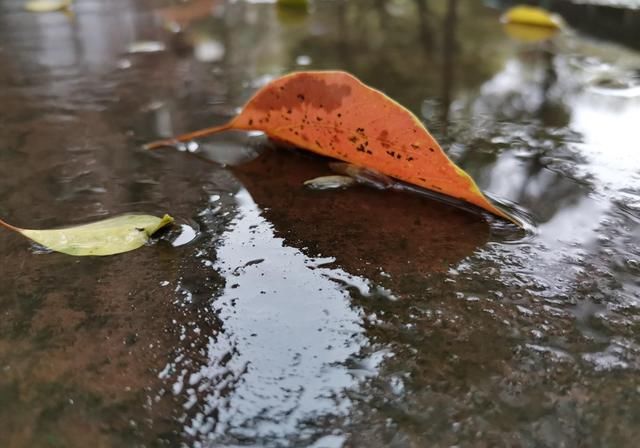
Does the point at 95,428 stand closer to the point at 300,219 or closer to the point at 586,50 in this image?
the point at 300,219

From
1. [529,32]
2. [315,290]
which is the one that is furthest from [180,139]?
[529,32]

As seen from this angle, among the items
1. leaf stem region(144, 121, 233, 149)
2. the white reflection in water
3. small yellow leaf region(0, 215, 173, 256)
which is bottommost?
the white reflection in water

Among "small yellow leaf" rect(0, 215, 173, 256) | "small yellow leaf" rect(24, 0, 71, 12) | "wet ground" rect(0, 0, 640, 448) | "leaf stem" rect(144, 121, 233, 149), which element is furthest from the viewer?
"small yellow leaf" rect(24, 0, 71, 12)

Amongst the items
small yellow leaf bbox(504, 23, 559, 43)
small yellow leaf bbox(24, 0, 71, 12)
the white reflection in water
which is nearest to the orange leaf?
the white reflection in water

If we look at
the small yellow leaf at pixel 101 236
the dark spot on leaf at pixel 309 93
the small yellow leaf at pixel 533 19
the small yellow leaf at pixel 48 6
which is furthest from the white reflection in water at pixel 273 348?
the small yellow leaf at pixel 48 6

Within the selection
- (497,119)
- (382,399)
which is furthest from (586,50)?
(382,399)

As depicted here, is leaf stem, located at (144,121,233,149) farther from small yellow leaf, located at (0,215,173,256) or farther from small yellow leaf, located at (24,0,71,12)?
small yellow leaf, located at (24,0,71,12)

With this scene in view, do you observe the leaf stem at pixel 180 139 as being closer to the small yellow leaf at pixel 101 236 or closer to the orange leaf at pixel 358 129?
the orange leaf at pixel 358 129

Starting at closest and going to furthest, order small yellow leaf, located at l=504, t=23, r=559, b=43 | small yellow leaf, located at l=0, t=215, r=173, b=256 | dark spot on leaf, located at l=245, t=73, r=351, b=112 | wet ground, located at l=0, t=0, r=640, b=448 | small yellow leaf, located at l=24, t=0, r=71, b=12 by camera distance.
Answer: wet ground, located at l=0, t=0, r=640, b=448 < small yellow leaf, located at l=0, t=215, r=173, b=256 < dark spot on leaf, located at l=245, t=73, r=351, b=112 < small yellow leaf, located at l=504, t=23, r=559, b=43 < small yellow leaf, located at l=24, t=0, r=71, b=12
